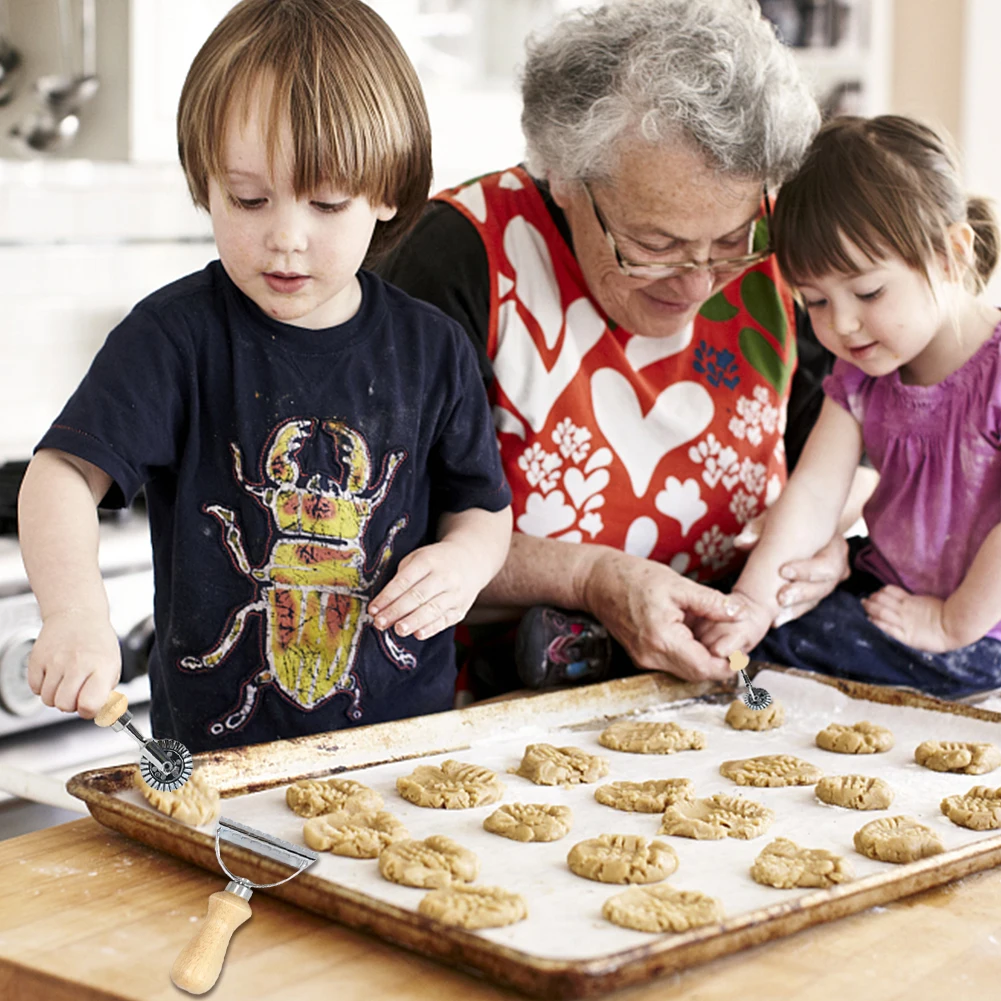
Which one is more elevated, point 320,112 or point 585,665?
point 320,112

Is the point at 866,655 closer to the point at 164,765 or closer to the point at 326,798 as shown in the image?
the point at 326,798

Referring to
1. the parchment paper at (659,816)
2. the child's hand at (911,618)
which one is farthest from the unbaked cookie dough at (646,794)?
the child's hand at (911,618)

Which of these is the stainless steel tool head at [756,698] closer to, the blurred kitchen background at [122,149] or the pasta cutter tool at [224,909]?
the pasta cutter tool at [224,909]

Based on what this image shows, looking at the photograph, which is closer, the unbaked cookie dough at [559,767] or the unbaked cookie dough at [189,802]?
the unbaked cookie dough at [189,802]

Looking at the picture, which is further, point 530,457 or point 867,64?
point 867,64

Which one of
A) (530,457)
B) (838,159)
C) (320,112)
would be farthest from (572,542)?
(320,112)

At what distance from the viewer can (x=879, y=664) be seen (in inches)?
57.2

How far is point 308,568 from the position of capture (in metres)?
1.19

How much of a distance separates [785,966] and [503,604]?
2.65 feet

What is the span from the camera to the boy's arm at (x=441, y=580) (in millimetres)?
1148

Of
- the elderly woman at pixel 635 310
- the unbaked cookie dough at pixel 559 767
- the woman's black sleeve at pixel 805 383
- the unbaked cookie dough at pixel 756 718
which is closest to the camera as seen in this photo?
the unbaked cookie dough at pixel 559 767

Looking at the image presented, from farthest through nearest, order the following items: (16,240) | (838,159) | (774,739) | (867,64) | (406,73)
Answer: (867,64), (16,240), (838,159), (774,739), (406,73)

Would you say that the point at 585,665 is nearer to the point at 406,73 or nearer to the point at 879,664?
the point at 879,664

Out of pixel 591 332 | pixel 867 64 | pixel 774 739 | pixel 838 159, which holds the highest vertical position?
pixel 867 64
